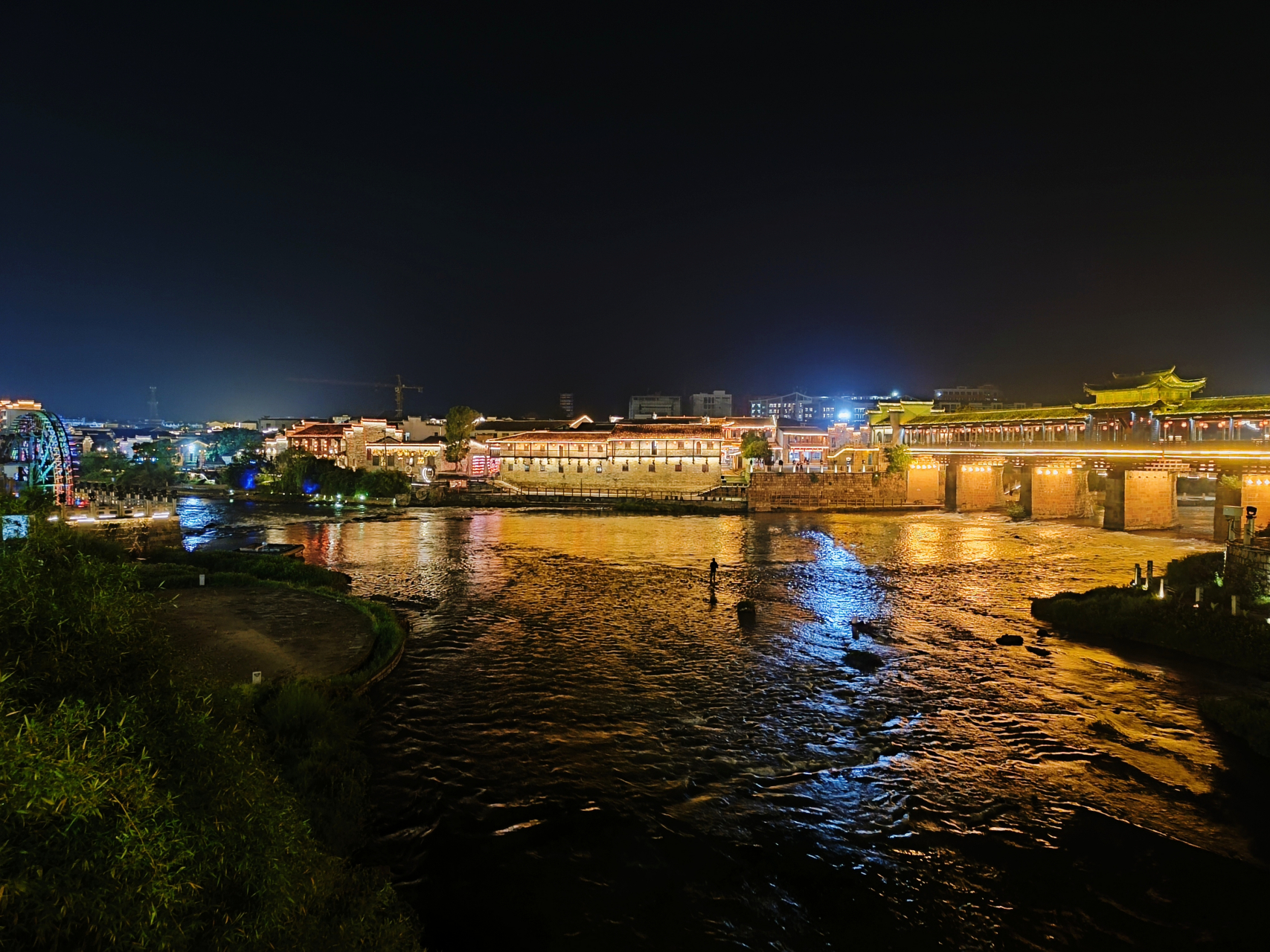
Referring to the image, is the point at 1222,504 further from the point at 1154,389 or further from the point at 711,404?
the point at 711,404

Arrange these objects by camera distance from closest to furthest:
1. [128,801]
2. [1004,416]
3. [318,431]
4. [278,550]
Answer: [128,801] < [278,550] < [1004,416] < [318,431]

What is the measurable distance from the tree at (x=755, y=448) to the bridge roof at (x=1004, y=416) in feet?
42.7

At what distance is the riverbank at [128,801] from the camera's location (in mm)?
3418

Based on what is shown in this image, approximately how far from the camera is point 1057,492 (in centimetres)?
4725

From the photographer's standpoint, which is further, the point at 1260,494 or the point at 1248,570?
the point at 1260,494

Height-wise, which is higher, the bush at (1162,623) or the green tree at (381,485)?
the green tree at (381,485)

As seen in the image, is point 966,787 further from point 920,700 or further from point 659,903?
point 659,903

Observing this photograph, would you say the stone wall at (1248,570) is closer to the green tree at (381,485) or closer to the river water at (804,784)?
the river water at (804,784)

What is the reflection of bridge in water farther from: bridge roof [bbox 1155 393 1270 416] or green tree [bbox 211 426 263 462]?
green tree [bbox 211 426 263 462]

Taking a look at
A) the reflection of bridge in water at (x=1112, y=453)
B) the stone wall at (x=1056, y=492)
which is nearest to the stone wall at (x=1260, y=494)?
the reflection of bridge in water at (x=1112, y=453)

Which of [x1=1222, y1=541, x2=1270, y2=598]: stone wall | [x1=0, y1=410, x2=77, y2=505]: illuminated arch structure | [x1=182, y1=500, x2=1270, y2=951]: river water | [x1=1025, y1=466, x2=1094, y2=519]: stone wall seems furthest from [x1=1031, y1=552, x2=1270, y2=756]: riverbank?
[x1=0, y1=410, x2=77, y2=505]: illuminated arch structure

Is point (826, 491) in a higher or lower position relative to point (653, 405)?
lower

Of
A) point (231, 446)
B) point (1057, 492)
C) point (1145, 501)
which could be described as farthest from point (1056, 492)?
point (231, 446)

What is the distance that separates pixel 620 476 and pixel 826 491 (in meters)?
Answer: 20.8
